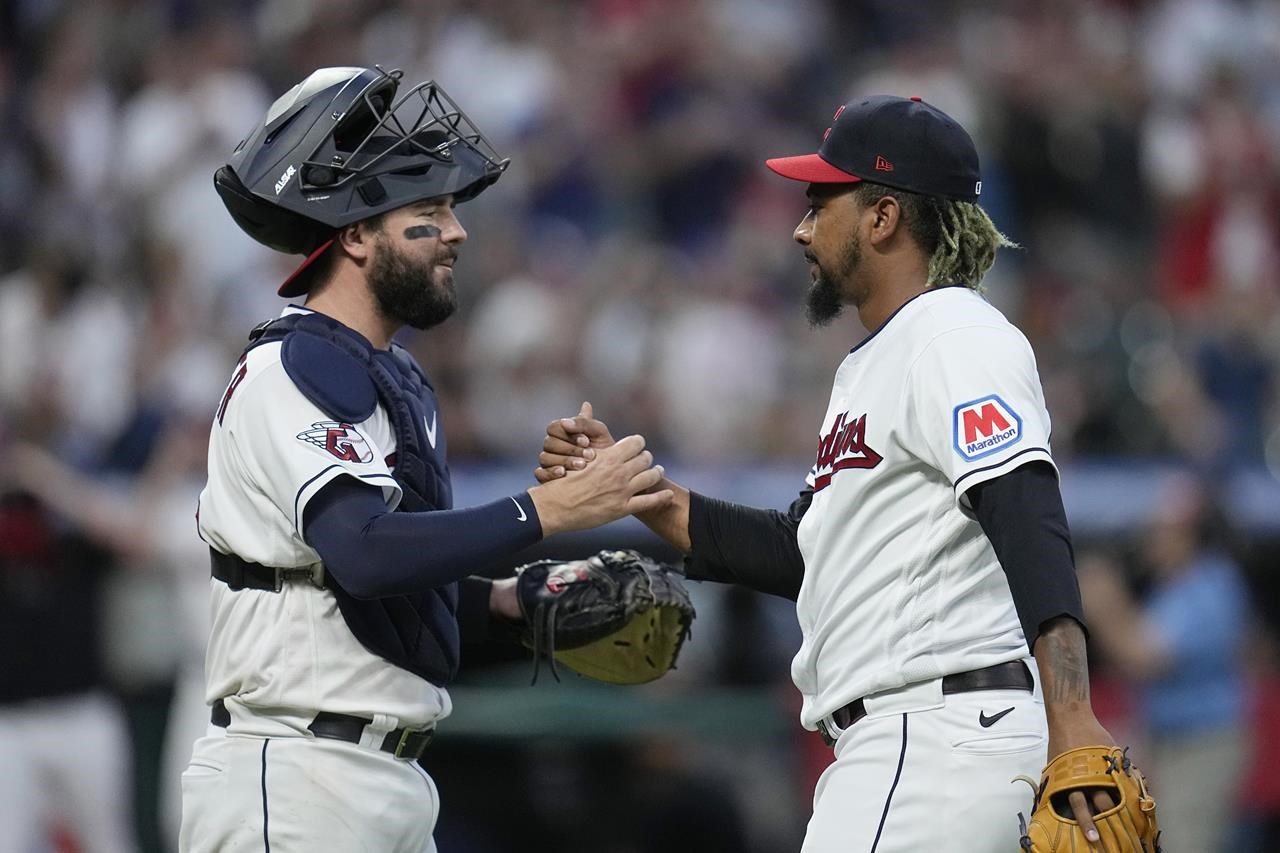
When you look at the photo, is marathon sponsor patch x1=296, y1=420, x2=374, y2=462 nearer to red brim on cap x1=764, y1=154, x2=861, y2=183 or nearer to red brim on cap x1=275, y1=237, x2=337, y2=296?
red brim on cap x1=275, y1=237, x2=337, y2=296

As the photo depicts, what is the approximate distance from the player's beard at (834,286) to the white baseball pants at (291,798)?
1.34 m

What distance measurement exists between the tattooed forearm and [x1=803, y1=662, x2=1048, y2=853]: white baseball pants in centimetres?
27

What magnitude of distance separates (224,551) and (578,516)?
76 cm

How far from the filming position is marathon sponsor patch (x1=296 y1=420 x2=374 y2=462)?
145 inches

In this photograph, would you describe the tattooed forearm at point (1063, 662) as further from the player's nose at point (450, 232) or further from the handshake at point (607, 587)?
the player's nose at point (450, 232)

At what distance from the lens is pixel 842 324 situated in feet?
29.9

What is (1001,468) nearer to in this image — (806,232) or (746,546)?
(806,232)

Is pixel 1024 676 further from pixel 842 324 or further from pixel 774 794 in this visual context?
pixel 842 324

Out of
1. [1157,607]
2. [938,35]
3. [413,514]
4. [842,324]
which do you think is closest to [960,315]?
[413,514]

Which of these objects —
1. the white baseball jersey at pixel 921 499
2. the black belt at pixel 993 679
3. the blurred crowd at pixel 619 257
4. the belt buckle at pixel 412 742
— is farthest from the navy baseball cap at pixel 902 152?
the blurred crowd at pixel 619 257

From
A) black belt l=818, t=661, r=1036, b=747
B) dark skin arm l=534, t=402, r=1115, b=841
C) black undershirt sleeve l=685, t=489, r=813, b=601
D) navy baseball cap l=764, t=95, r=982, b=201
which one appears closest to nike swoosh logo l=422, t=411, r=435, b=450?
black undershirt sleeve l=685, t=489, r=813, b=601

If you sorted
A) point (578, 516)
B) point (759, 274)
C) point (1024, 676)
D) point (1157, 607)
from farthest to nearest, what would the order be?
point (759, 274) < point (1157, 607) < point (578, 516) < point (1024, 676)

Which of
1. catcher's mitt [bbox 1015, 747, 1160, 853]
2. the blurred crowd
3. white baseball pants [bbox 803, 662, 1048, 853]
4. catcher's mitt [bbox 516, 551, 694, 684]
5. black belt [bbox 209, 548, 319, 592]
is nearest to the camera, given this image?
catcher's mitt [bbox 1015, 747, 1160, 853]

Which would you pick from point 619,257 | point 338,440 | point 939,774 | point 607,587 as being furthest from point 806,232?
point 619,257
